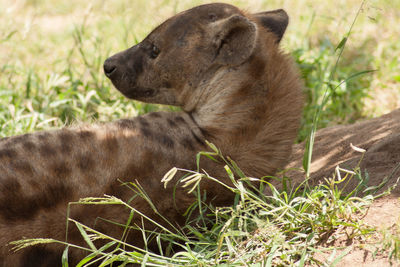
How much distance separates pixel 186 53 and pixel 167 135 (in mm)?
691

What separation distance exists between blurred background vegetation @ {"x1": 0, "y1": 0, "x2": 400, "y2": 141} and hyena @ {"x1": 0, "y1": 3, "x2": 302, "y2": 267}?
53cm

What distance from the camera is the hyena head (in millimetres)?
3385

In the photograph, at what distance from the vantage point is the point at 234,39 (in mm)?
3381

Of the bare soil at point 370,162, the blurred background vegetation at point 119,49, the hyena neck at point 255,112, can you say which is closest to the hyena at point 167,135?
the hyena neck at point 255,112

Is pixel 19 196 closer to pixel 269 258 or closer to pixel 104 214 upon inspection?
pixel 104 214

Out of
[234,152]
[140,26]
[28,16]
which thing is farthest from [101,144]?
[28,16]

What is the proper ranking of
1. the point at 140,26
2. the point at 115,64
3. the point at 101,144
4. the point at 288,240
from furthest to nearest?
the point at 140,26, the point at 115,64, the point at 101,144, the point at 288,240

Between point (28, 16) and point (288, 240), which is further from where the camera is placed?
point (28, 16)

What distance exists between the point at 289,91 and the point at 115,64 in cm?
116

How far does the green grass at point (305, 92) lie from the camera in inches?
100

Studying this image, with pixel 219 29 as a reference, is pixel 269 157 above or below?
below

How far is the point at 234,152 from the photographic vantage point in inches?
121

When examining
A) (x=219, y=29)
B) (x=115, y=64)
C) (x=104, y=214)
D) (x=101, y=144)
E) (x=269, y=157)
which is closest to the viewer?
(x=104, y=214)

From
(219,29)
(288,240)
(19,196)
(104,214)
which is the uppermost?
(219,29)
